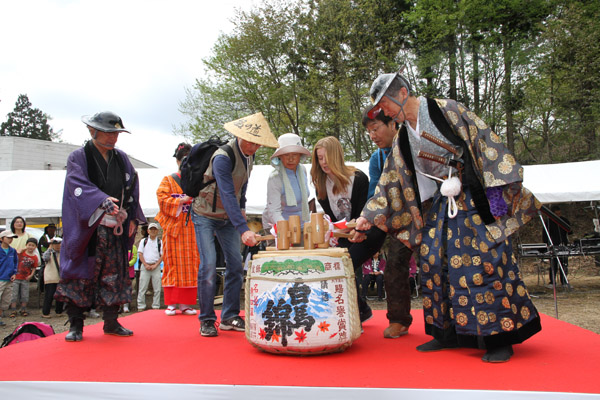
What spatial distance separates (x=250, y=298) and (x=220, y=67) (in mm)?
19559

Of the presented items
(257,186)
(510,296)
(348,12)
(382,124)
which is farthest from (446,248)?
(348,12)

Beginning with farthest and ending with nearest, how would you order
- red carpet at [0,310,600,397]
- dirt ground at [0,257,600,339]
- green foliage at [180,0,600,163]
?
green foliage at [180,0,600,163] → dirt ground at [0,257,600,339] → red carpet at [0,310,600,397]

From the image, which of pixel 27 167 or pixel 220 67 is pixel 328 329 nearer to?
pixel 220 67

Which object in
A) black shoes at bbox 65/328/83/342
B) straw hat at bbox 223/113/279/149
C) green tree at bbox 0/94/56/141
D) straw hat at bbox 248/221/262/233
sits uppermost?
green tree at bbox 0/94/56/141

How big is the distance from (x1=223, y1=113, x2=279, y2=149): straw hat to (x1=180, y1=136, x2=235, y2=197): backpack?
16 centimetres

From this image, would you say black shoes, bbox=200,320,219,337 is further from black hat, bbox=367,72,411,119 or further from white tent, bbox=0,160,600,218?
white tent, bbox=0,160,600,218

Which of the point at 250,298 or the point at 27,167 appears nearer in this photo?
the point at 250,298

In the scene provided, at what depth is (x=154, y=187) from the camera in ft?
33.1

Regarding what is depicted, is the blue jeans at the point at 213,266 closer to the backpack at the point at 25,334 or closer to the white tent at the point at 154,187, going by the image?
the backpack at the point at 25,334

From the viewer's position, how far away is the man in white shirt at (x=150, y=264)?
346 inches

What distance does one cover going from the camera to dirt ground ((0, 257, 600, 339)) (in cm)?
695

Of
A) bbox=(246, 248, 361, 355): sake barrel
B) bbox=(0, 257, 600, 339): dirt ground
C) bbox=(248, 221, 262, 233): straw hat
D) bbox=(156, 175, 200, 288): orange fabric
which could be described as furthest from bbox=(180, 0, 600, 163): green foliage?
bbox=(246, 248, 361, 355): sake barrel

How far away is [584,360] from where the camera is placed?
7.92 feet

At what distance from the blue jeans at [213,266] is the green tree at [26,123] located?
164ft
